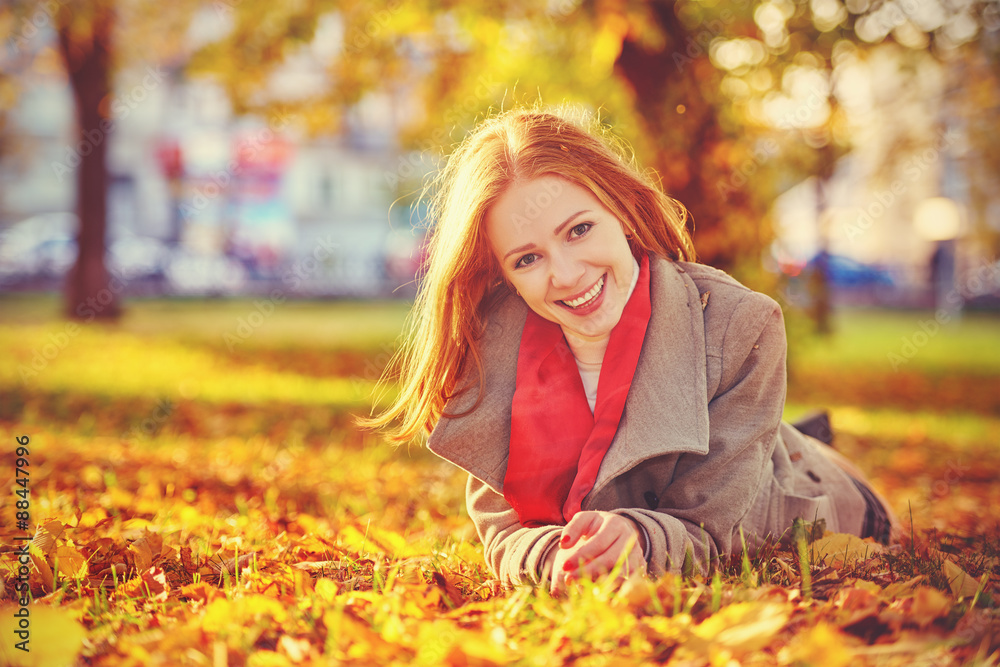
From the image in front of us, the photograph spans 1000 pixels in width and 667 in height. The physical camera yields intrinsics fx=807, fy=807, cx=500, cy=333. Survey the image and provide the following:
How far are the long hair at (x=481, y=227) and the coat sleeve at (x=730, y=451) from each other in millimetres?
435

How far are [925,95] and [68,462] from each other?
54.1 ft

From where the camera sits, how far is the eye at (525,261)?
2.41 metres

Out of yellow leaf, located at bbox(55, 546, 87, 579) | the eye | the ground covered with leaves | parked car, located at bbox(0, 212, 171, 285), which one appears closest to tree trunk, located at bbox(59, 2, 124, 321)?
the ground covered with leaves

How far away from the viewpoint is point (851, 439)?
21.6 feet

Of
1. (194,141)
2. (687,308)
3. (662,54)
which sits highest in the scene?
(194,141)

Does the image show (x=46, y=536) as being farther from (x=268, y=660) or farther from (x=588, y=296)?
(x=588, y=296)

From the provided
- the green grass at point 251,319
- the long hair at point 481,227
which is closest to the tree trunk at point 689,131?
the long hair at point 481,227

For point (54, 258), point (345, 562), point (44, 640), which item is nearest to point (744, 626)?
point (345, 562)

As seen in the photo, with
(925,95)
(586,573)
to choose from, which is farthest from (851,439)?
(925,95)

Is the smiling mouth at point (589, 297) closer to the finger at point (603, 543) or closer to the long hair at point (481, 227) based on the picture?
the long hair at point (481, 227)

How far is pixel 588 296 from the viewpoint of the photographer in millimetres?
2361

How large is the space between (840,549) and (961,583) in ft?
1.37

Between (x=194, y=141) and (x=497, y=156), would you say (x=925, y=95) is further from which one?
(x=194, y=141)

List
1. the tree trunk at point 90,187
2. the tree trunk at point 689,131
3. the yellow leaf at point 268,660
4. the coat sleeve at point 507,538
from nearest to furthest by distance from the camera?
the yellow leaf at point 268,660
the coat sleeve at point 507,538
the tree trunk at point 689,131
the tree trunk at point 90,187
